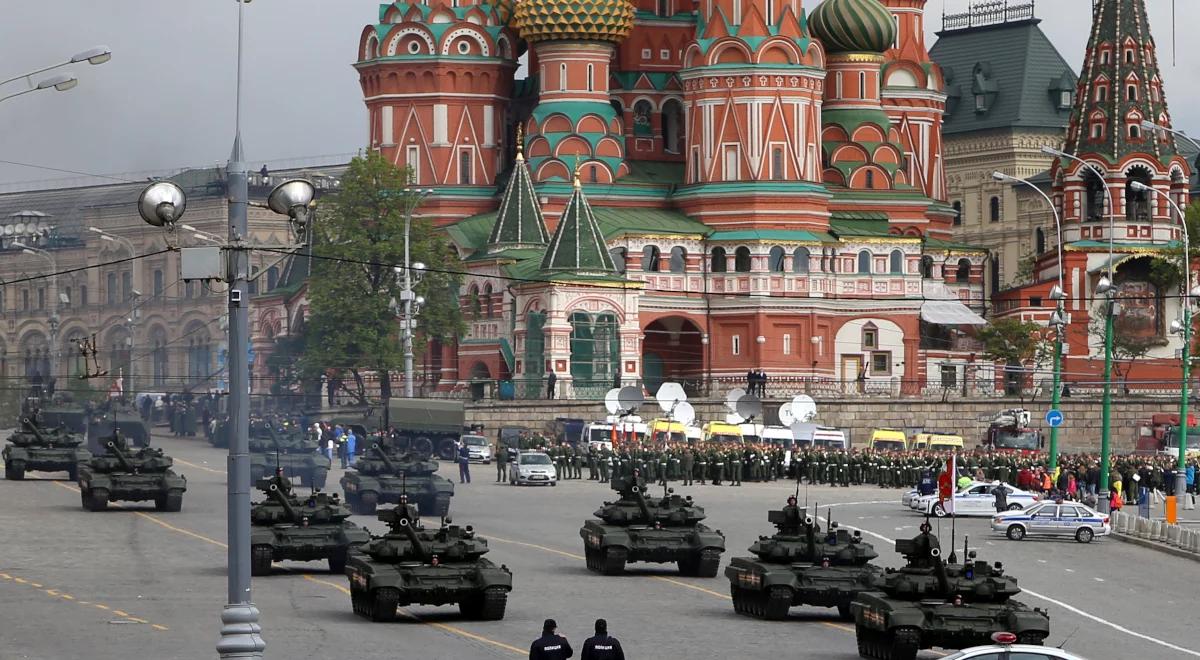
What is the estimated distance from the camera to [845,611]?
36.0 m

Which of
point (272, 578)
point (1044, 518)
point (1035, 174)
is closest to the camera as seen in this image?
point (272, 578)

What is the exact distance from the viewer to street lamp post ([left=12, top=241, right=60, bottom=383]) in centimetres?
8825

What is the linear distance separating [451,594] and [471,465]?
43134 mm

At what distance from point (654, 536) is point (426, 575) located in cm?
771

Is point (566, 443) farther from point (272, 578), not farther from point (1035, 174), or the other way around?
point (1035, 174)

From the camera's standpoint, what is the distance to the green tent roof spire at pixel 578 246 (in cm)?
9394

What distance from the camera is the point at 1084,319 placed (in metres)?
104

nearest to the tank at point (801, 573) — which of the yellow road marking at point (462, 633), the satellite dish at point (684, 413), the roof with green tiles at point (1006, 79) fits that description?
the yellow road marking at point (462, 633)

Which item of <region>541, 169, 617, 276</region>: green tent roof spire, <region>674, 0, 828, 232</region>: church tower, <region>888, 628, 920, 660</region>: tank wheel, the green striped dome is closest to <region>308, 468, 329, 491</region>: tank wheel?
<region>888, 628, 920, 660</region>: tank wheel

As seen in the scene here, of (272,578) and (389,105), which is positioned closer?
(272,578)

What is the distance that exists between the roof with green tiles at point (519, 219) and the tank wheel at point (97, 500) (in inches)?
1830

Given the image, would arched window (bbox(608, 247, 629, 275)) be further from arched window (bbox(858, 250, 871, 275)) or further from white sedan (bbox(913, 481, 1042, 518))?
white sedan (bbox(913, 481, 1042, 518))

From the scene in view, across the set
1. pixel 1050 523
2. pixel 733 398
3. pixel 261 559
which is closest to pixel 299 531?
pixel 261 559

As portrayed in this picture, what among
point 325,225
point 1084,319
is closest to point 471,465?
point 325,225
